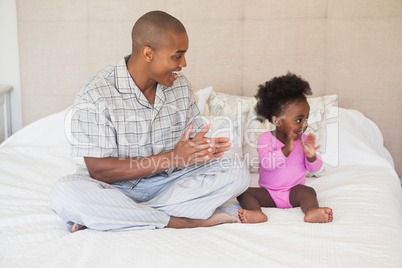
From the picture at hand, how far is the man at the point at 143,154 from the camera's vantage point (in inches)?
63.1

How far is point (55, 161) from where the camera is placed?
7.55 ft

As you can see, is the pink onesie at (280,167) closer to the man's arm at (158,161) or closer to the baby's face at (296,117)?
the baby's face at (296,117)

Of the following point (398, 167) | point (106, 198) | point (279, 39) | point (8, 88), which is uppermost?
point (279, 39)

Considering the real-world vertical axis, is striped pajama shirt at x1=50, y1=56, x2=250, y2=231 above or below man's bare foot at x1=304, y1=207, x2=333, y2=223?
above

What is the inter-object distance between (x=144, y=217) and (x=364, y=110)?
1.58 meters

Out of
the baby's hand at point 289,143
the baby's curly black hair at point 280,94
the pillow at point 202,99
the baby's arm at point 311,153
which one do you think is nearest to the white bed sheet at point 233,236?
the baby's arm at point 311,153

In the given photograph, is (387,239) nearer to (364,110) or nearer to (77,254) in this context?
(77,254)

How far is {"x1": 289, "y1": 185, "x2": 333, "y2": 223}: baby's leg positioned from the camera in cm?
163

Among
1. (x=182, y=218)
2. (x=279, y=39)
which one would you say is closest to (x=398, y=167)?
(x=279, y=39)

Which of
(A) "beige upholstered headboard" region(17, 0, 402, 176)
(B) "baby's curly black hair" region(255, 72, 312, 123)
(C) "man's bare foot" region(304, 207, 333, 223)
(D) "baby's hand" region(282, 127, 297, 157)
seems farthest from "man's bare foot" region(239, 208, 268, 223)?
(A) "beige upholstered headboard" region(17, 0, 402, 176)

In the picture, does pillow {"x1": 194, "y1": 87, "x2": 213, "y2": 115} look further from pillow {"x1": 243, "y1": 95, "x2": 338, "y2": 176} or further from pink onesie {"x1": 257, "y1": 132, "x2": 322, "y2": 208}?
pink onesie {"x1": 257, "y1": 132, "x2": 322, "y2": 208}

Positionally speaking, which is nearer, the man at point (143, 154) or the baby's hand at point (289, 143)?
the man at point (143, 154)

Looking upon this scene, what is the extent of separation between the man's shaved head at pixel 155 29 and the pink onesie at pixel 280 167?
552 mm

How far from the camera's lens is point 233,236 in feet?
4.93
